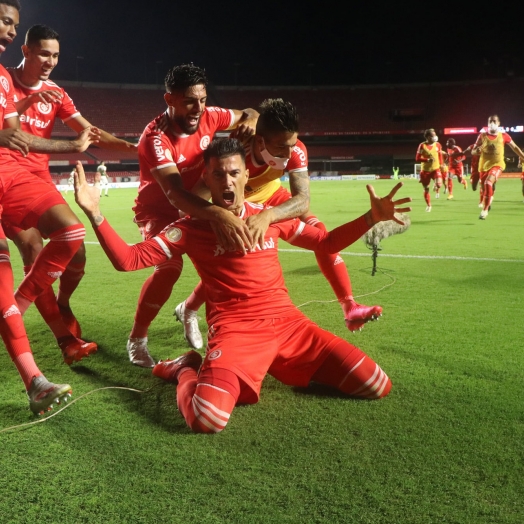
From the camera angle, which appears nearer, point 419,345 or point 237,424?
point 237,424

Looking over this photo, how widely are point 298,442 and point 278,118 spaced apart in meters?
2.00

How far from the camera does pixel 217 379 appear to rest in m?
2.97

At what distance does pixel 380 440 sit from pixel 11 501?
1602 mm

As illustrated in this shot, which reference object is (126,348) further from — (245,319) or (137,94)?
(137,94)

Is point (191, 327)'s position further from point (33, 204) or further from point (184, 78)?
point (184, 78)

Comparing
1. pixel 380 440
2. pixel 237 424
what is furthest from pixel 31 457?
pixel 380 440

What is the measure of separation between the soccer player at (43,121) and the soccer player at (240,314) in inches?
42.0

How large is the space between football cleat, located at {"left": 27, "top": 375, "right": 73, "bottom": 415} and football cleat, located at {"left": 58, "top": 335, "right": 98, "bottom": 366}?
2.82ft

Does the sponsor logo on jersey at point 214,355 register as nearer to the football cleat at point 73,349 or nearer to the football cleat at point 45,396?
the football cleat at point 45,396

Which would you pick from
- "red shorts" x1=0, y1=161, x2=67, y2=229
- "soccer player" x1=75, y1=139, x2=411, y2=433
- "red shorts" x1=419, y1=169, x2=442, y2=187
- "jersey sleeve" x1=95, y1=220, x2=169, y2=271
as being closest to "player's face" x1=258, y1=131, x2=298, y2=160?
"soccer player" x1=75, y1=139, x2=411, y2=433

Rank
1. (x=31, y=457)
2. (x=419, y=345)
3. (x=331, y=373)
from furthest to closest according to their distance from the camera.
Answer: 1. (x=419, y=345)
2. (x=331, y=373)
3. (x=31, y=457)

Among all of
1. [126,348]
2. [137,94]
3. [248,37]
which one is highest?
[248,37]

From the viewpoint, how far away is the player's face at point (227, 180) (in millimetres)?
3283

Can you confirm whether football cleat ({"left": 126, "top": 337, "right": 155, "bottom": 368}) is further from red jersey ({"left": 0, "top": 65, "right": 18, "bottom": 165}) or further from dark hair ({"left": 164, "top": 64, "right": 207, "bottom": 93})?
dark hair ({"left": 164, "top": 64, "right": 207, "bottom": 93})
